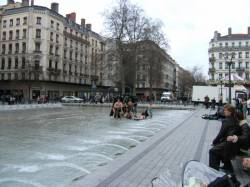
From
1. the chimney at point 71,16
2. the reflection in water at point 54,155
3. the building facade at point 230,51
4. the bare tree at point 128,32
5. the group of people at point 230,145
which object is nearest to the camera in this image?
the group of people at point 230,145

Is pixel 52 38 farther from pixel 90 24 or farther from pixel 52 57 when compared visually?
pixel 90 24

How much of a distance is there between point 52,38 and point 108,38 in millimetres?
20775

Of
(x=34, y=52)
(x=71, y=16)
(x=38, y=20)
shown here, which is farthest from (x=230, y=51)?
(x=34, y=52)

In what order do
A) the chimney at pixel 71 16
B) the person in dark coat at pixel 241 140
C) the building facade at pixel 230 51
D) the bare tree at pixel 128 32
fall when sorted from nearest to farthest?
the person in dark coat at pixel 241 140 → the bare tree at pixel 128 32 → the chimney at pixel 71 16 → the building facade at pixel 230 51

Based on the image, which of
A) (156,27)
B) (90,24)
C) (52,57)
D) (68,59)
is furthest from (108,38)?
(90,24)

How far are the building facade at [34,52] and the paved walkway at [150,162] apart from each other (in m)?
49.2

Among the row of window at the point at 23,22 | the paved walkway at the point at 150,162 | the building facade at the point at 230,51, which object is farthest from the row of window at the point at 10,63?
the building facade at the point at 230,51

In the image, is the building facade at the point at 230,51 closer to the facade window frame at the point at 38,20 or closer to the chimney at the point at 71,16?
the chimney at the point at 71,16

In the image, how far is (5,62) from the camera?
69.3 meters

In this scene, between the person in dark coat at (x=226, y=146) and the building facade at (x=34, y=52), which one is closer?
the person in dark coat at (x=226, y=146)

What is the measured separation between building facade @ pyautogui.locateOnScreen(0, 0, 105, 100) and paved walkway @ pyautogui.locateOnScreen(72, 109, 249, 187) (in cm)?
4919

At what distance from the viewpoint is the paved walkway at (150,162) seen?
633cm

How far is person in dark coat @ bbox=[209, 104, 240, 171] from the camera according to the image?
20.5ft

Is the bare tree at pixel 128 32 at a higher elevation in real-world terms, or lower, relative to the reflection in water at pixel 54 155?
higher
